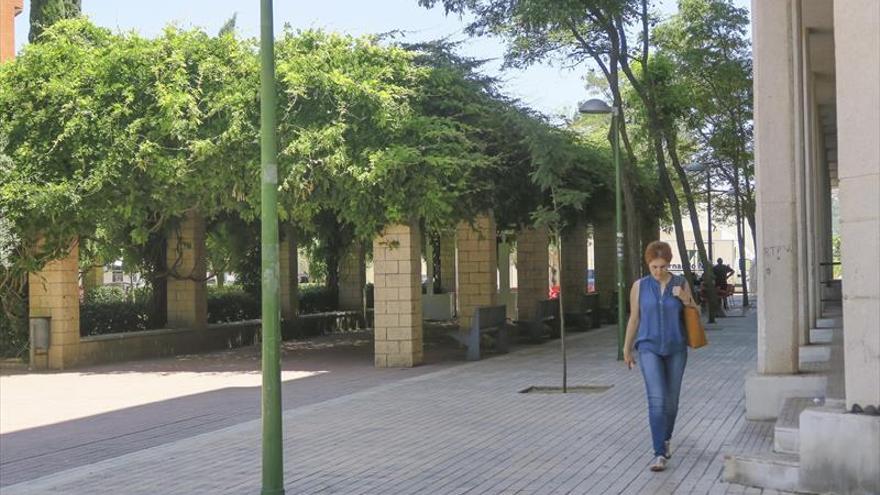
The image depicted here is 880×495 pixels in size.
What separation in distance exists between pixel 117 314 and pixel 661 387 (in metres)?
16.7

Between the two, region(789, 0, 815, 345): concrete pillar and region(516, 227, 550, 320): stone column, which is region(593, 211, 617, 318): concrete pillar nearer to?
region(516, 227, 550, 320): stone column

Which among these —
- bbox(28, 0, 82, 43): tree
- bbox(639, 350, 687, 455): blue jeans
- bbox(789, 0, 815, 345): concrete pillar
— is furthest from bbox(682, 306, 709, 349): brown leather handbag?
bbox(28, 0, 82, 43): tree

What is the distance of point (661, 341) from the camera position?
321 inches

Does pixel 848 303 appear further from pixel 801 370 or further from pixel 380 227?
pixel 380 227

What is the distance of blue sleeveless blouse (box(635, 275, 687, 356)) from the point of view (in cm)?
816

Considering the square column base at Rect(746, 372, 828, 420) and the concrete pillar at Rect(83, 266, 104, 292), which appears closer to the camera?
the square column base at Rect(746, 372, 828, 420)

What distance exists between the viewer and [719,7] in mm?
29672

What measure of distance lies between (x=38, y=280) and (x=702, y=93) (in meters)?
20.6

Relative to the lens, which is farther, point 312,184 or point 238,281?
point 238,281

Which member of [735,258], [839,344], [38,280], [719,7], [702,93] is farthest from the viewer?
[735,258]

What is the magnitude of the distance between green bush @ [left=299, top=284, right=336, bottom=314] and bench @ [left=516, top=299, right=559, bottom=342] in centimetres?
871

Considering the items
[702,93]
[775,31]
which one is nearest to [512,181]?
[775,31]

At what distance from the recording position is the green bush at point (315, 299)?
3121cm

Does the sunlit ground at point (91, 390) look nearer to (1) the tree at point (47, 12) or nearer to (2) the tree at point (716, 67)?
(1) the tree at point (47, 12)
